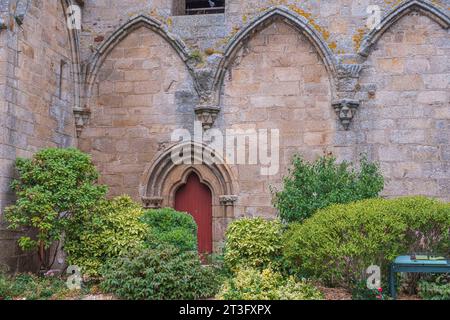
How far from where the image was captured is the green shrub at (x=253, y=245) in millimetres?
8383

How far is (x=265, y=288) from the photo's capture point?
7.14 metres

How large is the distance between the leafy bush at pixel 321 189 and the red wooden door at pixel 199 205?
98.8 inches

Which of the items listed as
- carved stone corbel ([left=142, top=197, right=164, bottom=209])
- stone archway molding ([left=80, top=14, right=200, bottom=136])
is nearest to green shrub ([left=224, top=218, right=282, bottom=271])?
carved stone corbel ([left=142, top=197, right=164, bottom=209])

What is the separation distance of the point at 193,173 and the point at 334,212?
4.48 meters

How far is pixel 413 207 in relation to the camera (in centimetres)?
718

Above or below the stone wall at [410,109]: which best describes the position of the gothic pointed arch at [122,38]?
above

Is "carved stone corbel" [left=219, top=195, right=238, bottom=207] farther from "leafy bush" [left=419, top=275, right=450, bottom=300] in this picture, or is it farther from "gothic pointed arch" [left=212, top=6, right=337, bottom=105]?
"leafy bush" [left=419, top=275, right=450, bottom=300]

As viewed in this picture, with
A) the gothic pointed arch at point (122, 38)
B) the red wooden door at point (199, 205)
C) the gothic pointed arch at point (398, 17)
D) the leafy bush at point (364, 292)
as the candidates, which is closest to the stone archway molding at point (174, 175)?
the red wooden door at point (199, 205)

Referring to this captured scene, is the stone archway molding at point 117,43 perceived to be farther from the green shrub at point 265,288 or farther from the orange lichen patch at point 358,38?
the green shrub at point 265,288

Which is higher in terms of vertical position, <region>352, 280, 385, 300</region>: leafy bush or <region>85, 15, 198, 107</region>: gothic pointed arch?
<region>85, 15, 198, 107</region>: gothic pointed arch

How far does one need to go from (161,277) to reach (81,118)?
17.3 feet

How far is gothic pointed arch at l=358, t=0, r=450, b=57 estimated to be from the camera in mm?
10336

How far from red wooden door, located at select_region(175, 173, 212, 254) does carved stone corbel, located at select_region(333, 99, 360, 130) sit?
3.07 m

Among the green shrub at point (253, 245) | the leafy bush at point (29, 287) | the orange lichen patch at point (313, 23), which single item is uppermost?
the orange lichen patch at point (313, 23)
